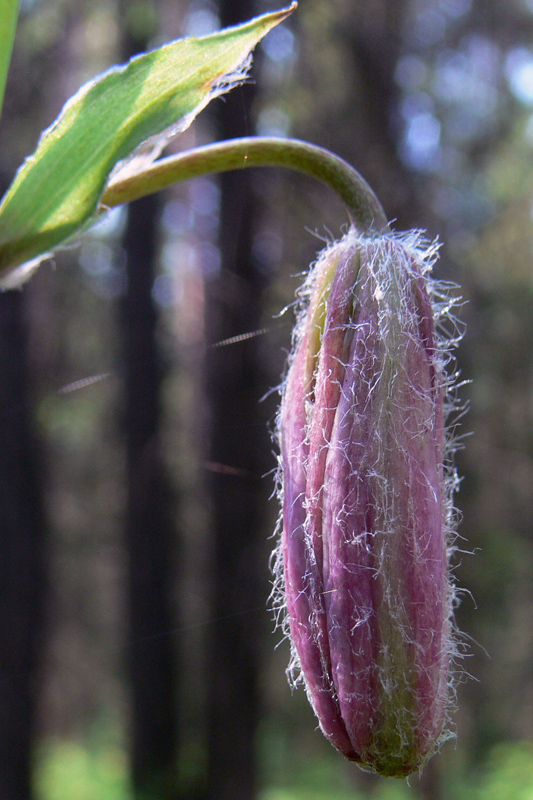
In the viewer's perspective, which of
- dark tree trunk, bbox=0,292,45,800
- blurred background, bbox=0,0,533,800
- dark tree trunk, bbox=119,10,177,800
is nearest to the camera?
blurred background, bbox=0,0,533,800

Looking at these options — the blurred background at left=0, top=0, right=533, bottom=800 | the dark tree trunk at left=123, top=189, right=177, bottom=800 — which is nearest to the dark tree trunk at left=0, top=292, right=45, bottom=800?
the blurred background at left=0, top=0, right=533, bottom=800

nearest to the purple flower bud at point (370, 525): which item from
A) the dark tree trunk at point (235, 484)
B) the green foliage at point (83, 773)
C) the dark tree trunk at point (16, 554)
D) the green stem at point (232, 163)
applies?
the green stem at point (232, 163)

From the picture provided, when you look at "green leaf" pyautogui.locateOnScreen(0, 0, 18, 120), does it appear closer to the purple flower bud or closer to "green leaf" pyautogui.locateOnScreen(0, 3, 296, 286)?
"green leaf" pyautogui.locateOnScreen(0, 3, 296, 286)

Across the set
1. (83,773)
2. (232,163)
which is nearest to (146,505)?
(232,163)

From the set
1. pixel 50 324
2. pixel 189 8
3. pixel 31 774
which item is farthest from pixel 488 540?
pixel 50 324

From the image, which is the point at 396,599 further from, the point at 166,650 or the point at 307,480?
the point at 166,650

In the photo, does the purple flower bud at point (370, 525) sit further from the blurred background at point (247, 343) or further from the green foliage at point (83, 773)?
the green foliage at point (83, 773)

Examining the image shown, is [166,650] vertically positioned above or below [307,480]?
below
